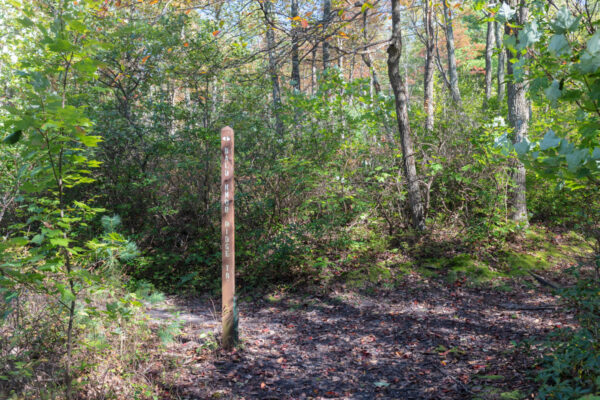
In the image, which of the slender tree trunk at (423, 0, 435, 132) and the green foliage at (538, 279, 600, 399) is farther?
the slender tree trunk at (423, 0, 435, 132)

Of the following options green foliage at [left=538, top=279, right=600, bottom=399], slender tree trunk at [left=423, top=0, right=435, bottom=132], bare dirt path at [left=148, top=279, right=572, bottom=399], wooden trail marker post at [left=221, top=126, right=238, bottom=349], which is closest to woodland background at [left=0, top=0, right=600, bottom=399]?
slender tree trunk at [left=423, top=0, right=435, bottom=132]

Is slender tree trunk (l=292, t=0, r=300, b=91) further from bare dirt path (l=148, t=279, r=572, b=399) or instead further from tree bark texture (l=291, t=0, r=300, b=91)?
bare dirt path (l=148, t=279, r=572, b=399)

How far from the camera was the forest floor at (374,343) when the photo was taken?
3691 millimetres

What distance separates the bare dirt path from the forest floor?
0.01 meters

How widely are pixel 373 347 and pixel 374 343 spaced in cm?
11

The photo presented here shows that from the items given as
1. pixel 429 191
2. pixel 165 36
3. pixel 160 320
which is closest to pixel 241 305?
pixel 160 320

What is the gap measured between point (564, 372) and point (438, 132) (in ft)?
20.4

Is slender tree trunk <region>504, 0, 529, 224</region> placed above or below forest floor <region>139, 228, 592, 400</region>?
above

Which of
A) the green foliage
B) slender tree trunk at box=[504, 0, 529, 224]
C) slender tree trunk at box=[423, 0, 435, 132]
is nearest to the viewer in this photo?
the green foliage

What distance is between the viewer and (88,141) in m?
2.58

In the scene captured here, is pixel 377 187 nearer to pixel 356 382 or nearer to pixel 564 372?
pixel 356 382

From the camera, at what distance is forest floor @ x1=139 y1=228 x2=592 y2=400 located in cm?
369

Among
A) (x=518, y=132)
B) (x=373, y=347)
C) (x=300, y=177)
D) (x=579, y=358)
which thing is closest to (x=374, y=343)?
(x=373, y=347)

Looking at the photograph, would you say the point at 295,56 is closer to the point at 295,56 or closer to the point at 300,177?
the point at 295,56
